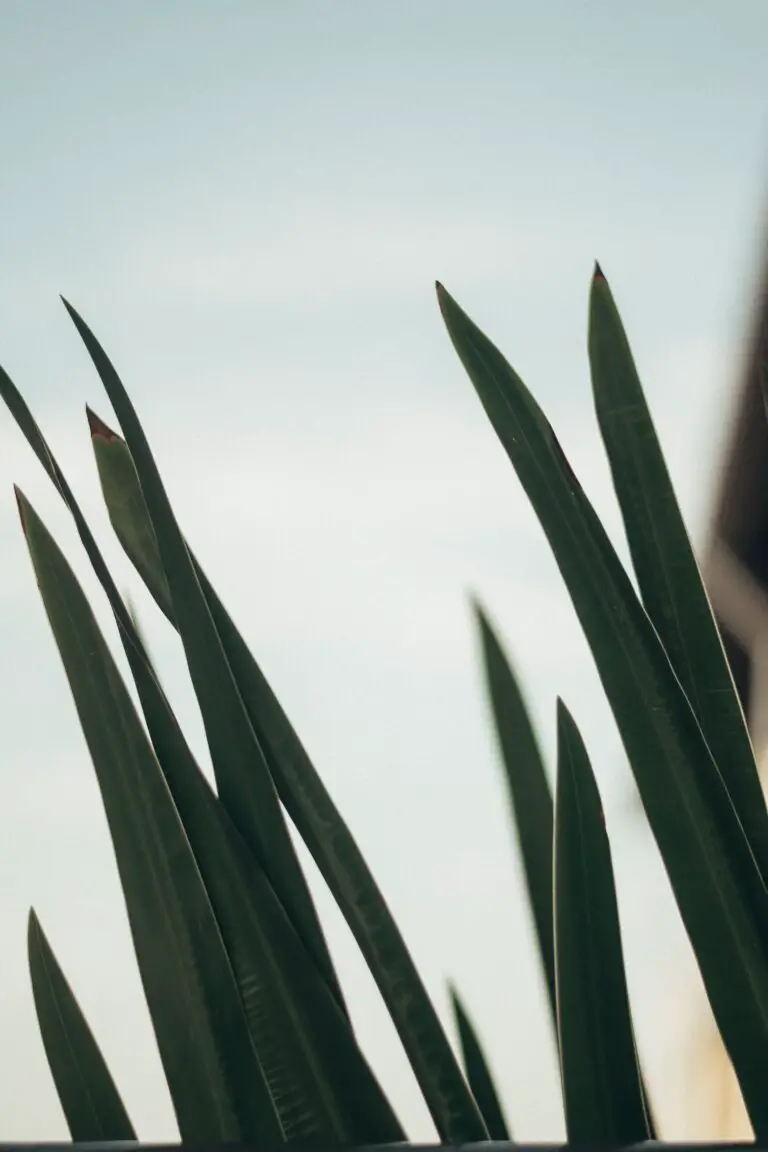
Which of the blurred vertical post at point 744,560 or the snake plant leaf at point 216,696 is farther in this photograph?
the blurred vertical post at point 744,560

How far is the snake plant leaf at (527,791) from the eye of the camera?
28 centimetres

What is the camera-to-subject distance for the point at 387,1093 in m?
0.20

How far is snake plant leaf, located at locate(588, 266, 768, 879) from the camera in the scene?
222 mm

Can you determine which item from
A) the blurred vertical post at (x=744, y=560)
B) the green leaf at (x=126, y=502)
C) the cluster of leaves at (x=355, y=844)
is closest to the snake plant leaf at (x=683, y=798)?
the cluster of leaves at (x=355, y=844)

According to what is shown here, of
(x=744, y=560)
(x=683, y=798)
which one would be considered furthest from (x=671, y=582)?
(x=744, y=560)

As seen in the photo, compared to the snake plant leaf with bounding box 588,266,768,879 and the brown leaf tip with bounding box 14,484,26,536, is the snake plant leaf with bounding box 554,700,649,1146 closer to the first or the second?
the snake plant leaf with bounding box 588,266,768,879

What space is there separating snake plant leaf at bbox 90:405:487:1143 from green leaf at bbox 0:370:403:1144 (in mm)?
12

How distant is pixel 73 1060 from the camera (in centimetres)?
26

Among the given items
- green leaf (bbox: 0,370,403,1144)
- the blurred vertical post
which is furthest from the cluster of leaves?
the blurred vertical post

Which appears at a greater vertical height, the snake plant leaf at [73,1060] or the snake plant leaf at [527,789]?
the snake plant leaf at [527,789]

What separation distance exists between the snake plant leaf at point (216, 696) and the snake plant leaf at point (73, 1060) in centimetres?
9

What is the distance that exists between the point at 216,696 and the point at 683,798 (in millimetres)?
101

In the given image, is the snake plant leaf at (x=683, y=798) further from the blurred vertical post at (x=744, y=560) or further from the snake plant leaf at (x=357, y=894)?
the blurred vertical post at (x=744, y=560)

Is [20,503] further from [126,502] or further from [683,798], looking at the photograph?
[683,798]
